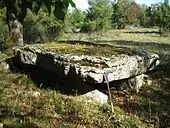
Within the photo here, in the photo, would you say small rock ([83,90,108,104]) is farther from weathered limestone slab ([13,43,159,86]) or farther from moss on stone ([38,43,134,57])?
moss on stone ([38,43,134,57])

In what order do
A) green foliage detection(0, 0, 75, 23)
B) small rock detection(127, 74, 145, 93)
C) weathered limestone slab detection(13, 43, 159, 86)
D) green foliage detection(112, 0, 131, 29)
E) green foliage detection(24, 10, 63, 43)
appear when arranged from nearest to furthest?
green foliage detection(0, 0, 75, 23) → weathered limestone slab detection(13, 43, 159, 86) → small rock detection(127, 74, 145, 93) → green foliage detection(24, 10, 63, 43) → green foliage detection(112, 0, 131, 29)

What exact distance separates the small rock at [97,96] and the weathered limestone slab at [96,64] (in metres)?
0.36

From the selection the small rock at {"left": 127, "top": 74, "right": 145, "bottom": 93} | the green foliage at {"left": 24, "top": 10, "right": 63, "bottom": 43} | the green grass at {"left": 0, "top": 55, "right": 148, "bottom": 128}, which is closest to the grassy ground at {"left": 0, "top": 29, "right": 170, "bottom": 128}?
the green grass at {"left": 0, "top": 55, "right": 148, "bottom": 128}

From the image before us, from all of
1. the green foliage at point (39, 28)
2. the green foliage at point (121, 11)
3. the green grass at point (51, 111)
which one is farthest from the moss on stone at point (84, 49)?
the green foliage at point (121, 11)

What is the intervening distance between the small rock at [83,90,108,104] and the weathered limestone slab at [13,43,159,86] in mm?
358

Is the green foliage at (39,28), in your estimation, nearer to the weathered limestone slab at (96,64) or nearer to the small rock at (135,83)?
the weathered limestone slab at (96,64)

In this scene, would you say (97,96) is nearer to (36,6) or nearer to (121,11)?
(36,6)

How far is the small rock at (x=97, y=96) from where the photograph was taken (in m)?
7.81

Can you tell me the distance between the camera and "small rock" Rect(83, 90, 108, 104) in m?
7.81

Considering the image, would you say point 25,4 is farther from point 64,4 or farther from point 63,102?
point 63,102

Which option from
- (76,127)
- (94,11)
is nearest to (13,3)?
(76,127)

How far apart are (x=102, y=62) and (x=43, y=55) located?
1690 millimetres

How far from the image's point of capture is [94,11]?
47.5 m

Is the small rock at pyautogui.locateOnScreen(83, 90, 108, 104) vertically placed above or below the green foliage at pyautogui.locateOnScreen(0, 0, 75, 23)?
below
